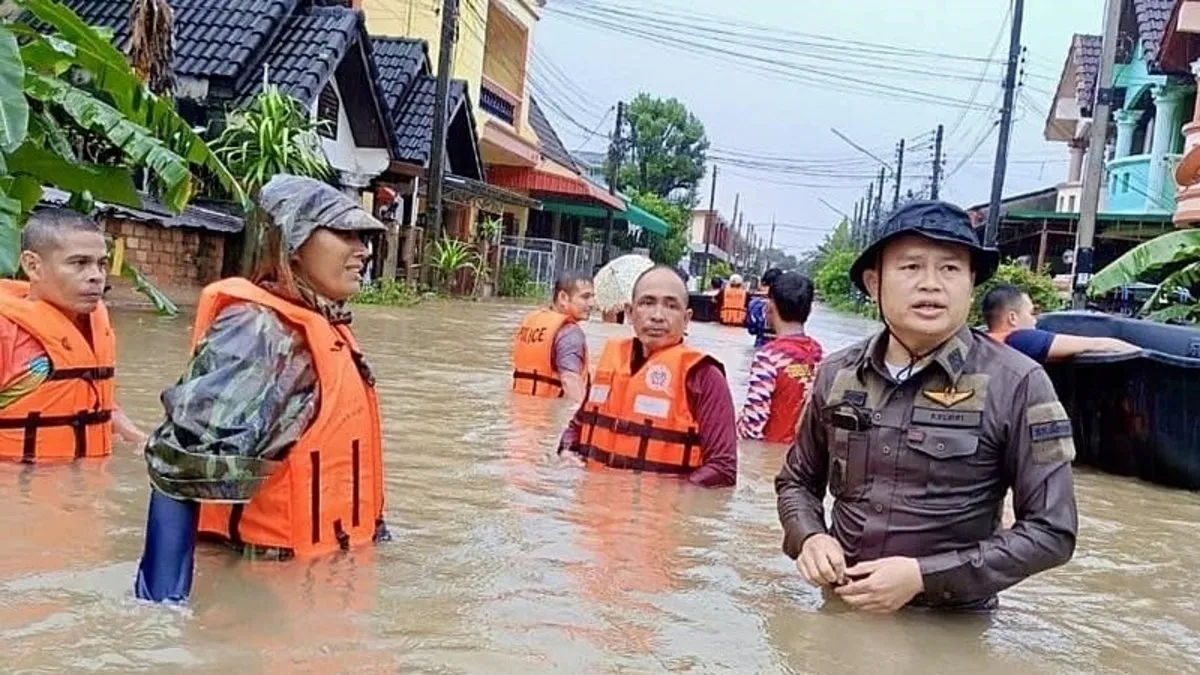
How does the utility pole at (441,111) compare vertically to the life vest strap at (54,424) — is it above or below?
above

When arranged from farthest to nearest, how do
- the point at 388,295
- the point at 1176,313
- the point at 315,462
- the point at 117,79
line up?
the point at 388,295 < the point at 1176,313 < the point at 117,79 < the point at 315,462

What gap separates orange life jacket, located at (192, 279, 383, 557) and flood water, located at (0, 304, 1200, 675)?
95 mm

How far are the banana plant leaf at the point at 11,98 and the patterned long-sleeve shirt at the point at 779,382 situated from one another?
421 cm

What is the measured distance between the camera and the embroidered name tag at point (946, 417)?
3061mm

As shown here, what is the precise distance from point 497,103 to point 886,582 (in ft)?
103

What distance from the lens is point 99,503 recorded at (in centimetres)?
474

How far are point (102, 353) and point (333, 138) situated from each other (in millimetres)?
16789

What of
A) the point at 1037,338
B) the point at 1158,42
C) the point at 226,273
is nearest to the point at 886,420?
the point at 1037,338

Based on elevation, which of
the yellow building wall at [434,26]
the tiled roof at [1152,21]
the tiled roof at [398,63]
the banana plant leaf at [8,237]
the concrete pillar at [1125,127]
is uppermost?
the tiled roof at [1152,21]

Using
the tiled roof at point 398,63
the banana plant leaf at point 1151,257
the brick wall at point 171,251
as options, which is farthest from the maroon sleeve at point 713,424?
the tiled roof at point 398,63

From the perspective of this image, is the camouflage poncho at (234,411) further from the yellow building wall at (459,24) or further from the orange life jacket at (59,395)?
the yellow building wall at (459,24)

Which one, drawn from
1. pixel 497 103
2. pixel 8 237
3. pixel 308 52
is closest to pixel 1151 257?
pixel 8 237

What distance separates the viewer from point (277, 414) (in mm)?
3326

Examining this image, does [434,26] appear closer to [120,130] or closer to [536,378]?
[536,378]
